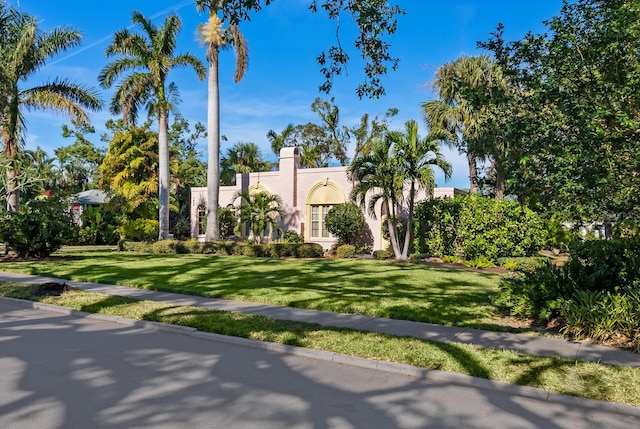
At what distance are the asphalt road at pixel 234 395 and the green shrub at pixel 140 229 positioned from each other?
76.1 ft

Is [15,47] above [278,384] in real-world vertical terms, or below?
above

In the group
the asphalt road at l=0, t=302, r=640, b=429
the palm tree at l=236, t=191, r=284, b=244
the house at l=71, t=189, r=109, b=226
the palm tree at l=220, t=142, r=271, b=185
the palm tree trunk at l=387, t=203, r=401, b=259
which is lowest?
the asphalt road at l=0, t=302, r=640, b=429

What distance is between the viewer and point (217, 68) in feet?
80.9

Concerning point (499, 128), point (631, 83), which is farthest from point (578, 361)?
point (499, 128)

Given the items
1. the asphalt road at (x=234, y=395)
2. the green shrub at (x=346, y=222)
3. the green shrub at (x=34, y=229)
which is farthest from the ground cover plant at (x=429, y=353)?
the green shrub at (x=346, y=222)

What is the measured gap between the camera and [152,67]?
83.0 feet

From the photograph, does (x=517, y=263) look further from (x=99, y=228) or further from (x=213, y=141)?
(x=99, y=228)

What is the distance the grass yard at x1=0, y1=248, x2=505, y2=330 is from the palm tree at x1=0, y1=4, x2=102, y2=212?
5376 mm

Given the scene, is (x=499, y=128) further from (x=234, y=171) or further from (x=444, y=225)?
(x=234, y=171)

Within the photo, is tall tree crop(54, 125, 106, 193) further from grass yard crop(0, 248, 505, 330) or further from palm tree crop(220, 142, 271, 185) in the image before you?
grass yard crop(0, 248, 505, 330)

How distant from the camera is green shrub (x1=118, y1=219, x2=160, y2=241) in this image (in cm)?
2877

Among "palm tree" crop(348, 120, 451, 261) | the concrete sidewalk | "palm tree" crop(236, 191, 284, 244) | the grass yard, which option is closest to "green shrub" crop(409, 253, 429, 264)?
"palm tree" crop(348, 120, 451, 261)

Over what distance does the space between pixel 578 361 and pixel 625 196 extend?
2497 mm

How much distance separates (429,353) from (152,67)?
23.9m
